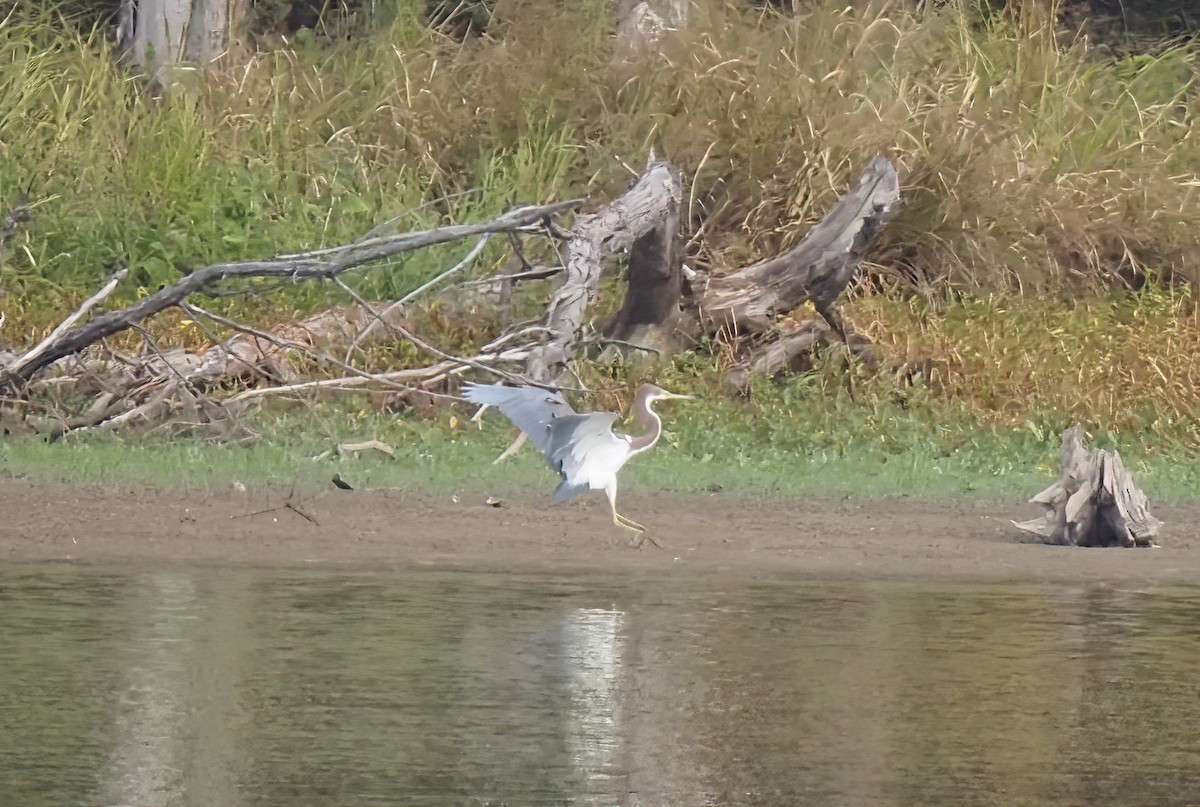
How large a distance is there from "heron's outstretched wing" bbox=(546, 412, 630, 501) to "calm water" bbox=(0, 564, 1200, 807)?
85 centimetres

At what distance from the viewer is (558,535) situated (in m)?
9.80

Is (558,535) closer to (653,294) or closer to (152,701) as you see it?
(152,701)

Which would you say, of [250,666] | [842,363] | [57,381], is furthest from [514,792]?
[842,363]

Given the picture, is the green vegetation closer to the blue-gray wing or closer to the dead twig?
the dead twig

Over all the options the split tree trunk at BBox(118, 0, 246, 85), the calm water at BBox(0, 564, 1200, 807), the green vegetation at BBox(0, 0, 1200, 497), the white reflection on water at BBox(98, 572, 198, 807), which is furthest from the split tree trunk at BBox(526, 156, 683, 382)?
the split tree trunk at BBox(118, 0, 246, 85)

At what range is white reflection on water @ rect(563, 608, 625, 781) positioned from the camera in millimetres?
5480

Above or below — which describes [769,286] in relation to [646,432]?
above

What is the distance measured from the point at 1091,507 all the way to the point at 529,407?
2487mm

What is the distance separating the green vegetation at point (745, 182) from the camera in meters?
13.4

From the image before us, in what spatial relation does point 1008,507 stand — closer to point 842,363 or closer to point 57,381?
point 842,363

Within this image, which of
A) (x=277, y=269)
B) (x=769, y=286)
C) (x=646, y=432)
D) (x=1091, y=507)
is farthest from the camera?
(x=769, y=286)

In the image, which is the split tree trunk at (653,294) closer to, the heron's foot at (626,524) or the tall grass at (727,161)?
the tall grass at (727,161)

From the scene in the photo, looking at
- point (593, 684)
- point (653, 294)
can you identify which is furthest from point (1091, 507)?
point (653, 294)

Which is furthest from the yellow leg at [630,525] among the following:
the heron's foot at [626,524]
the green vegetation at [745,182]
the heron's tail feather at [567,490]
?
the green vegetation at [745,182]
